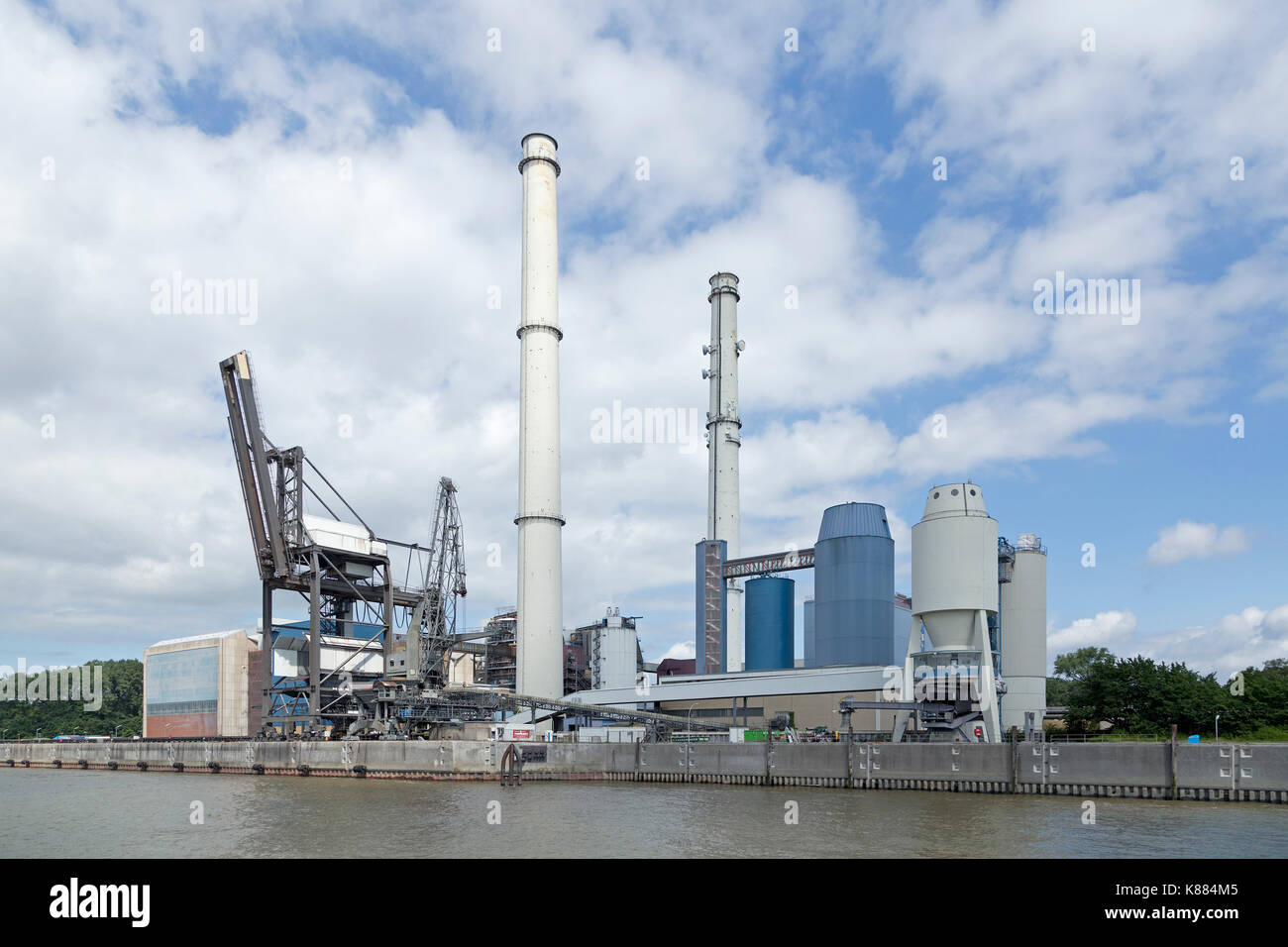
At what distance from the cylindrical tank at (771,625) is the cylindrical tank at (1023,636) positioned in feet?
68.6

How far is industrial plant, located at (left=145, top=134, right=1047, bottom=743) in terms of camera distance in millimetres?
61906

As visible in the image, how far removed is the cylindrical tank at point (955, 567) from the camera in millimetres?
57094

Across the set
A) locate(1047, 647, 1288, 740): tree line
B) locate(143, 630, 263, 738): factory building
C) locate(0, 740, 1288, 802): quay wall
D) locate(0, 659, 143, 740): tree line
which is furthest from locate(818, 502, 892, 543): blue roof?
locate(0, 659, 143, 740): tree line

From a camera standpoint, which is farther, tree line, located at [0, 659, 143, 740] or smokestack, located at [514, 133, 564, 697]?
tree line, located at [0, 659, 143, 740]

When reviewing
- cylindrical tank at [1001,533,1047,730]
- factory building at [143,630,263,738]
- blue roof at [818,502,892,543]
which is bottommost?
factory building at [143,630,263,738]

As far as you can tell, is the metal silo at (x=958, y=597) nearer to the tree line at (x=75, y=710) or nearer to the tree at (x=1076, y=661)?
the tree at (x=1076, y=661)

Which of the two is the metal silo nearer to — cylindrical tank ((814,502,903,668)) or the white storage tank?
cylindrical tank ((814,502,903,668))

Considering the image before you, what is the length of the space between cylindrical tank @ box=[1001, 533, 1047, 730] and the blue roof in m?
12.1

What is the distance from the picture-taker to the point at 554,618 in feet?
251

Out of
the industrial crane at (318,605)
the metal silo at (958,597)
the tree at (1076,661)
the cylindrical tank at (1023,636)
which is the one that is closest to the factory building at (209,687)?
the industrial crane at (318,605)

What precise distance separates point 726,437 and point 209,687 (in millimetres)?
58284

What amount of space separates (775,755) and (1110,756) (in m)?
16.7
